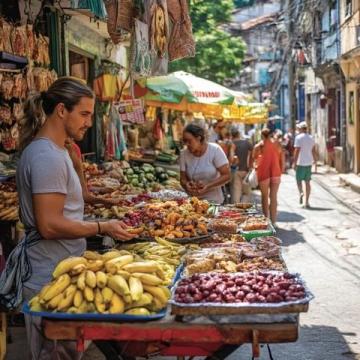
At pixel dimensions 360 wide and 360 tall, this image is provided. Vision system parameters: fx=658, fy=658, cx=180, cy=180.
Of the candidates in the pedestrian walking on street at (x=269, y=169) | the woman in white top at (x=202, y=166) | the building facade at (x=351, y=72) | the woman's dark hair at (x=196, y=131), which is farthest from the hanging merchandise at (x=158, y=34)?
the building facade at (x=351, y=72)

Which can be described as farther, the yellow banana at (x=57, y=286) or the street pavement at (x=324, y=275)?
the street pavement at (x=324, y=275)

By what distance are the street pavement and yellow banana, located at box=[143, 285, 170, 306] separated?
2.61 metres

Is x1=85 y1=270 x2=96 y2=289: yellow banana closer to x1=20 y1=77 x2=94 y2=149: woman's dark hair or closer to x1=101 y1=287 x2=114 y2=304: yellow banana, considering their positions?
x1=101 y1=287 x2=114 y2=304: yellow banana

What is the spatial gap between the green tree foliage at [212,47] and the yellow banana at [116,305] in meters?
25.7

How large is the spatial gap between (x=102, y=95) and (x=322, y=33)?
777 inches

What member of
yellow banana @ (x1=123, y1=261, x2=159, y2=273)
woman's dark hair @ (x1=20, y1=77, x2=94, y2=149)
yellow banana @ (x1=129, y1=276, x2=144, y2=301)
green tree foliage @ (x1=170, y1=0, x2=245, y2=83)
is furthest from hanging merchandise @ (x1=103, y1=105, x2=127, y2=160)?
green tree foliage @ (x1=170, y1=0, x2=245, y2=83)

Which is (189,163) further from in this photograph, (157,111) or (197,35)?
(197,35)

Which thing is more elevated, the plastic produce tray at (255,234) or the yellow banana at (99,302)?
the yellow banana at (99,302)

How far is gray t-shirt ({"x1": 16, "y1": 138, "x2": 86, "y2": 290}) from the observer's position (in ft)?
11.5

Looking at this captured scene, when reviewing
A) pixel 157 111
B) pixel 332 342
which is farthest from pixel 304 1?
pixel 332 342

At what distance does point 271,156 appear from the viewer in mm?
12586

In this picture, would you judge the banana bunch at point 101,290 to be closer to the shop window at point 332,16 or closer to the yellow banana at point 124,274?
the yellow banana at point 124,274

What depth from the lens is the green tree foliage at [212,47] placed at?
29688 millimetres

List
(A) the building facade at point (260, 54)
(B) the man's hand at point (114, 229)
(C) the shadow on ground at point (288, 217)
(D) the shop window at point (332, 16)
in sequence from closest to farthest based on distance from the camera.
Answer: (B) the man's hand at point (114, 229) < (C) the shadow on ground at point (288, 217) < (D) the shop window at point (332, 16) < (A) the building facade at point (260, 54)
